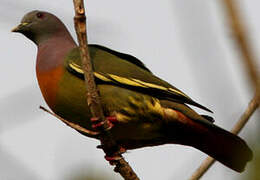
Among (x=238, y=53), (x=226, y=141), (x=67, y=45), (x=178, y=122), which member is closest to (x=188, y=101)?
(x=178, y=122)

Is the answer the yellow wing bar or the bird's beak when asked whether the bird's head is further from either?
the yellow wing bar

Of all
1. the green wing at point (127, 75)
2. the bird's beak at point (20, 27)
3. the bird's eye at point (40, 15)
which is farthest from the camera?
the bird's eye at point (40, 15)

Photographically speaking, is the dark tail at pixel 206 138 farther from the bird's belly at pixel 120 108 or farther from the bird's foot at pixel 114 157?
the bird's foot at pixel 114 157

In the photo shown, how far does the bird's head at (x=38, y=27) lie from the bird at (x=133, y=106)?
2.41 ft

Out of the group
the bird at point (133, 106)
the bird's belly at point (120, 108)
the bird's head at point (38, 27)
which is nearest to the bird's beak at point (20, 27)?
the bird's head at point (38, 27)

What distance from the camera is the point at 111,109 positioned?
13.4 feet

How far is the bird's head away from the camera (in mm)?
5254

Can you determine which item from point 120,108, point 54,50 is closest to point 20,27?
point 54,50

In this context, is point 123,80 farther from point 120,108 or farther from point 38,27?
point 38,27

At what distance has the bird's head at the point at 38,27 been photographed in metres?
5.25

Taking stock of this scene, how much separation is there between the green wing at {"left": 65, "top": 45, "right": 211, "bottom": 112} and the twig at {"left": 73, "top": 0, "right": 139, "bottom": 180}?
0.73 meters

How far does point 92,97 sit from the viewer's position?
3.30 meters

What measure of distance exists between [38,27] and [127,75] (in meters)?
1.49

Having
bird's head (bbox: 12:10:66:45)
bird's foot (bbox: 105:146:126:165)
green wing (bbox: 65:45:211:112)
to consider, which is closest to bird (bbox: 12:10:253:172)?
green wing (bbox: 65:45:211:112)
